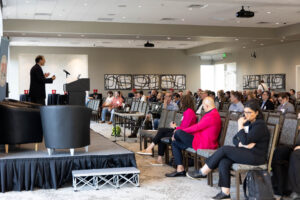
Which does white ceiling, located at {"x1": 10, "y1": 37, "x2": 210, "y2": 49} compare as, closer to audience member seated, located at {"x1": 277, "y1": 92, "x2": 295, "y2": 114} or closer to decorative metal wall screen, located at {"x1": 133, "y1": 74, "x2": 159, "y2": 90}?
decorative metal wall screen, located at {"x1": 133, "y1": 74, "x2": 159, "y2": 90}

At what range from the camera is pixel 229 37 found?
1780cm

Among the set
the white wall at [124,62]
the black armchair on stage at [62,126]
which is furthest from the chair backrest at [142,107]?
the white wall at [124,62]

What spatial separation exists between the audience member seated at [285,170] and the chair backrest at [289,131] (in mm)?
147

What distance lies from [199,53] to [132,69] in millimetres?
4127

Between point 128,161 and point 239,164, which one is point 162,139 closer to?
point 128,161

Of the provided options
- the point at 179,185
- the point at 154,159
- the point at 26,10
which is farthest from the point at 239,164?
the point at 26,10

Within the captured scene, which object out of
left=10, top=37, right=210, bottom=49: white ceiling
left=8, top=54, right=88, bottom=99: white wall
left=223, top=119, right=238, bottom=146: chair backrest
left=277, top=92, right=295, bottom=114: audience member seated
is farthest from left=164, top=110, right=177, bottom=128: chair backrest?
A: left=8, top=54, right=88, bottom=99: white wall

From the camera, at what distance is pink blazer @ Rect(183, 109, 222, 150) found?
5.90m

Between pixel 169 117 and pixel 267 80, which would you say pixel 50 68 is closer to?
pixel 267 80

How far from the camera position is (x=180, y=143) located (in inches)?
253

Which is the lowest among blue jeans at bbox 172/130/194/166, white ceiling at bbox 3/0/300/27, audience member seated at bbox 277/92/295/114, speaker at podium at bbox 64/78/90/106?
blue jeans at bbox 172/130/194/166

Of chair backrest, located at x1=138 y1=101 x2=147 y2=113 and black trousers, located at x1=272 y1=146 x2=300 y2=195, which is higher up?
chair backrest, located at x1=138 y1=101 x2=147 y2=113

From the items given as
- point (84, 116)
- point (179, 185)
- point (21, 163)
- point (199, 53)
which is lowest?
point (179, 185)

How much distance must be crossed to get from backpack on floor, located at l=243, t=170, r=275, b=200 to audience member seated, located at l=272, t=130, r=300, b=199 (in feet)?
1.34
